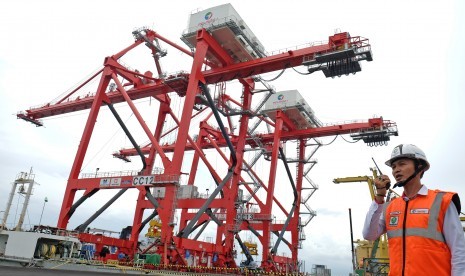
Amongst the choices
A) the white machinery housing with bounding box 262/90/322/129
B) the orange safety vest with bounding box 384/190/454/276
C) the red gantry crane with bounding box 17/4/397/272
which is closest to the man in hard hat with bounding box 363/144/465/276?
the orange safety vest with bounding box 384/190/454/276

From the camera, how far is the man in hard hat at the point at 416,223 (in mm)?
2344

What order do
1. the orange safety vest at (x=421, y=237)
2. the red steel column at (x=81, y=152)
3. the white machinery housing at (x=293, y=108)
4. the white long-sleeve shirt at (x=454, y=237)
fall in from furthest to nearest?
1. the white machinery housing at (x=293, y=108)
2. the red steel column at (x=81, y=152)
3. the orange safety vest at (x=421, y=237)
4. the white long-sleeve shirt at (x=454, y=237)

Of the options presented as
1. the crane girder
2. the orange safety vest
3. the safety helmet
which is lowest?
the orange safety vest

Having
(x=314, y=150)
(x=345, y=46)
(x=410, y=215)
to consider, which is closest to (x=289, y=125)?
(x=314, y=150)

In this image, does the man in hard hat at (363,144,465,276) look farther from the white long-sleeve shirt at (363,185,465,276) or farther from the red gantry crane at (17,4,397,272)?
the red gantry crane at (17,4,397,272)

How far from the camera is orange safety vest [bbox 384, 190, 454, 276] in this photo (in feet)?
7.73

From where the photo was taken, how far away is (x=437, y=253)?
236cm

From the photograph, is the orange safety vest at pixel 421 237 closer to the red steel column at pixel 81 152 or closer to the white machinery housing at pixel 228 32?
the white machinery housing at pixel 228 32

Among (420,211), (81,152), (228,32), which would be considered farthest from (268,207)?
(420,211)

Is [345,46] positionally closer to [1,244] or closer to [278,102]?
[278,102]

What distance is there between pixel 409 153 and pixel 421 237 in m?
0.66

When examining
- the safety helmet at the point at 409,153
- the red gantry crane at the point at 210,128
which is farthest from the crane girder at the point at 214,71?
the safety helmet at the point at 409,153

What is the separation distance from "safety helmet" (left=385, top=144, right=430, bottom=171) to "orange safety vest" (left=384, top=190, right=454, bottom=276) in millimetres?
278

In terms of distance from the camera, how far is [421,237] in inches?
96.8
